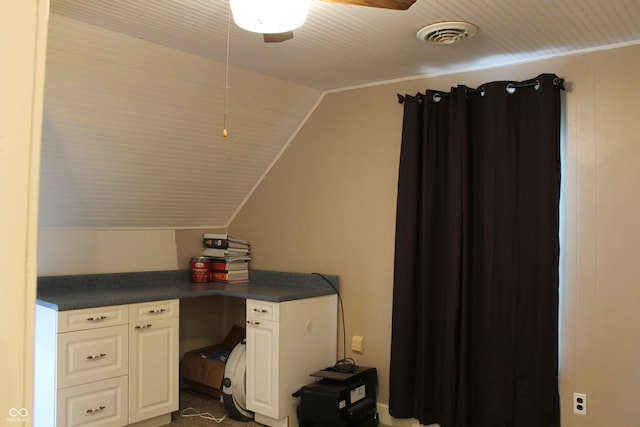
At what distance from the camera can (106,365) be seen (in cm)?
293

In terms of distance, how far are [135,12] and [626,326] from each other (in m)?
2.74

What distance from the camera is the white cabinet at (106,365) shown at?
108 inches

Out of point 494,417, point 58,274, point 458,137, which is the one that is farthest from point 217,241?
point 494,417

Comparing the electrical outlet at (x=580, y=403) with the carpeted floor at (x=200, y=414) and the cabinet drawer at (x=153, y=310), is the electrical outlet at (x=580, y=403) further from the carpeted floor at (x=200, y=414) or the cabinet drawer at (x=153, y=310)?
the cabinet drawer at (x=153, y=310)

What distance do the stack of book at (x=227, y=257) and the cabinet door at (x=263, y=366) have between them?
0.74m

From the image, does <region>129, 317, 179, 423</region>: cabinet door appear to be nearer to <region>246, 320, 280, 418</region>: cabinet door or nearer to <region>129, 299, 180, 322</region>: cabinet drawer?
<region>129, 299, 180, 322</region>: cabinet drawer

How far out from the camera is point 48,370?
2768mm

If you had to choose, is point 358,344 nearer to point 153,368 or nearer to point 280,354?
point 280,354

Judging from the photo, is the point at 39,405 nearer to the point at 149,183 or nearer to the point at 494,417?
the point at 149,183

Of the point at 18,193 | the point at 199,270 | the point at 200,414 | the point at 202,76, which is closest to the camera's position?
the point at 18,193

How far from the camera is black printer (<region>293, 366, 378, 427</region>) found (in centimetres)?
296

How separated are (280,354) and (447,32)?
79.5 inches

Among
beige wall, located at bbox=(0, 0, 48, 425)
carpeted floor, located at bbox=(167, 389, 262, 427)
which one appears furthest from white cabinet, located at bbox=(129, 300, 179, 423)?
beige wall, located at bbox=(0, 0, 48, 425)

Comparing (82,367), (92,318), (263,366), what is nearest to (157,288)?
(92,318)
